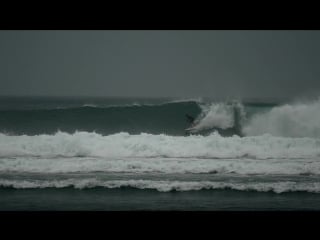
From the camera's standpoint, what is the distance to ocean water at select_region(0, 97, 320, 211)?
4.84 metres

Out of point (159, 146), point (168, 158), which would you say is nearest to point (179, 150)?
point (168, 158)

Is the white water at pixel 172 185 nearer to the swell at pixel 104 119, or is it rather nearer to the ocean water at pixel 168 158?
the ocean water at pixel 168 158

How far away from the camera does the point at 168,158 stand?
566 cm

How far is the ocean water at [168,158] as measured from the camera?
4.84m

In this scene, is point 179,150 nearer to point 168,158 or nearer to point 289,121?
point 168,158

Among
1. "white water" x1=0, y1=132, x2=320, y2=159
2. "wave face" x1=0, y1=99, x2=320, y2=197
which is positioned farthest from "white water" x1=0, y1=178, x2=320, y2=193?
"white water" x1=0, y1=132, x2=320, y2=159

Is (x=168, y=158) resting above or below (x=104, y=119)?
below

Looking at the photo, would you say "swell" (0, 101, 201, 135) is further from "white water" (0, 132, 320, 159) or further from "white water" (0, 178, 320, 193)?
"white water" (0, 178, 320, 193)

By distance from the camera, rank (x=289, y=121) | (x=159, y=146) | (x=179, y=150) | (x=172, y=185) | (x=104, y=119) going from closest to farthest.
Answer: (x=172, y=185) → (x=179, y=150) → (x=159, y=146) → (x=289, y=121) → (x=104, y=119)

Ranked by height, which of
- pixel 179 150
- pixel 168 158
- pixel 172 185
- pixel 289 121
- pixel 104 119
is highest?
pixel 104 119
